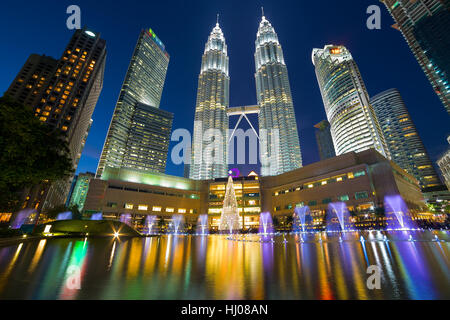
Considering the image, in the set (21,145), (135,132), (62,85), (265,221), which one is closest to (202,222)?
(265,221)

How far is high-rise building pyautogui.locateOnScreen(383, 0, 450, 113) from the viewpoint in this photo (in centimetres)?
9638

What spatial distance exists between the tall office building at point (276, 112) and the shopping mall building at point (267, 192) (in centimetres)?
5691

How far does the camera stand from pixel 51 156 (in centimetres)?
2164

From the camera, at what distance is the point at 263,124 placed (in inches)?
6718

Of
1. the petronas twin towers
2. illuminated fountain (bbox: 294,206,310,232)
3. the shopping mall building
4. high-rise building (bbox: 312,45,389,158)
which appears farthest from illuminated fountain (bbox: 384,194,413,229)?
the petronas twin towers

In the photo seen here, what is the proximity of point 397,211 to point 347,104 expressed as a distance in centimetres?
9197

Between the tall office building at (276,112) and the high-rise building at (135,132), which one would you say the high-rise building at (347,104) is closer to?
the tall office building at (276,112)

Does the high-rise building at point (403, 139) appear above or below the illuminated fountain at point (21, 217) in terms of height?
above

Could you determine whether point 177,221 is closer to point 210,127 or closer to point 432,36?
point 210,127

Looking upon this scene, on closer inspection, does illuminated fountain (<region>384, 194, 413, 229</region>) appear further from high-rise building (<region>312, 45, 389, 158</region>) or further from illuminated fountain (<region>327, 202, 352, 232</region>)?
high-rise building (<region>312, 45, 389, 158</region>)

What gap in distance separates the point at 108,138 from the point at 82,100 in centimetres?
4899

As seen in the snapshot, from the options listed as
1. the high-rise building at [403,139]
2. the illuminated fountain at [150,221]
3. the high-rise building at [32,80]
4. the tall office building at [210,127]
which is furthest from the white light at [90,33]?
the high-rise building at [403,139]

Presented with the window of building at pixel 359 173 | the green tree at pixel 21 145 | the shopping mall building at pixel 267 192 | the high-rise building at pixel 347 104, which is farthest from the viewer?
the high-rise building at pixel 347 104

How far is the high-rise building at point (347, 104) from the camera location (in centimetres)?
11985
